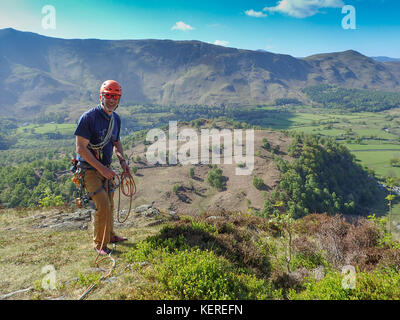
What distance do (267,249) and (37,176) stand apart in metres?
102

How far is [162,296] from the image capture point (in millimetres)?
4422

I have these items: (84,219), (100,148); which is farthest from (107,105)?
(84,219)

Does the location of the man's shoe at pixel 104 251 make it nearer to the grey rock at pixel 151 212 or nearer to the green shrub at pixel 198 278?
the green shrub at pixel 198 278

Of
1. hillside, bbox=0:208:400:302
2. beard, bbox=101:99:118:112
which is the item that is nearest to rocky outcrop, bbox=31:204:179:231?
hillside, bbox=0:208:400:302

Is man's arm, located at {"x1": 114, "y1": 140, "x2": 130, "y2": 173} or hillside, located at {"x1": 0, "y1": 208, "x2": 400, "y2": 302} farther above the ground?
man's arm, located at {"x1": 114, "y1": 140, "x2": 130, "y2": 173}

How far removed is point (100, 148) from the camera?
6676 millimetres

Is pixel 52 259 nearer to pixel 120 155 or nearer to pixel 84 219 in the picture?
pixel 120 155

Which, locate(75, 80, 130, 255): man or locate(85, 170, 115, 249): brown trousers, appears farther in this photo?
locate(85, 170, 115, 249): brown trousers

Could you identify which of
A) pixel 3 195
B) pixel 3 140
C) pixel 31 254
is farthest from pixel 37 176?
pixel 3 140

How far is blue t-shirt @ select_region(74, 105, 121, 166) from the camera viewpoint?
6.13m

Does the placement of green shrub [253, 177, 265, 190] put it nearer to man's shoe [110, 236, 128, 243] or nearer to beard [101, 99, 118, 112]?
man's shoe [110, 236, 128, 243]

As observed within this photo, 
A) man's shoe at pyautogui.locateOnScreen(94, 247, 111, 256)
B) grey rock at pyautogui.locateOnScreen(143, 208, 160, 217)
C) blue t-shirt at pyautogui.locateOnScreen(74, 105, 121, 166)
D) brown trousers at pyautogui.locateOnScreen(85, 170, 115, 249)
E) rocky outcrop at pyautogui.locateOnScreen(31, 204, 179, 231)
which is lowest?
rocky outcrop at pyautogui.locateOnScreen(31, 204, 179, 231)

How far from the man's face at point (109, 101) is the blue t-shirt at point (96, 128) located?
186 millimetres

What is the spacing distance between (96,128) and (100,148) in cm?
59
